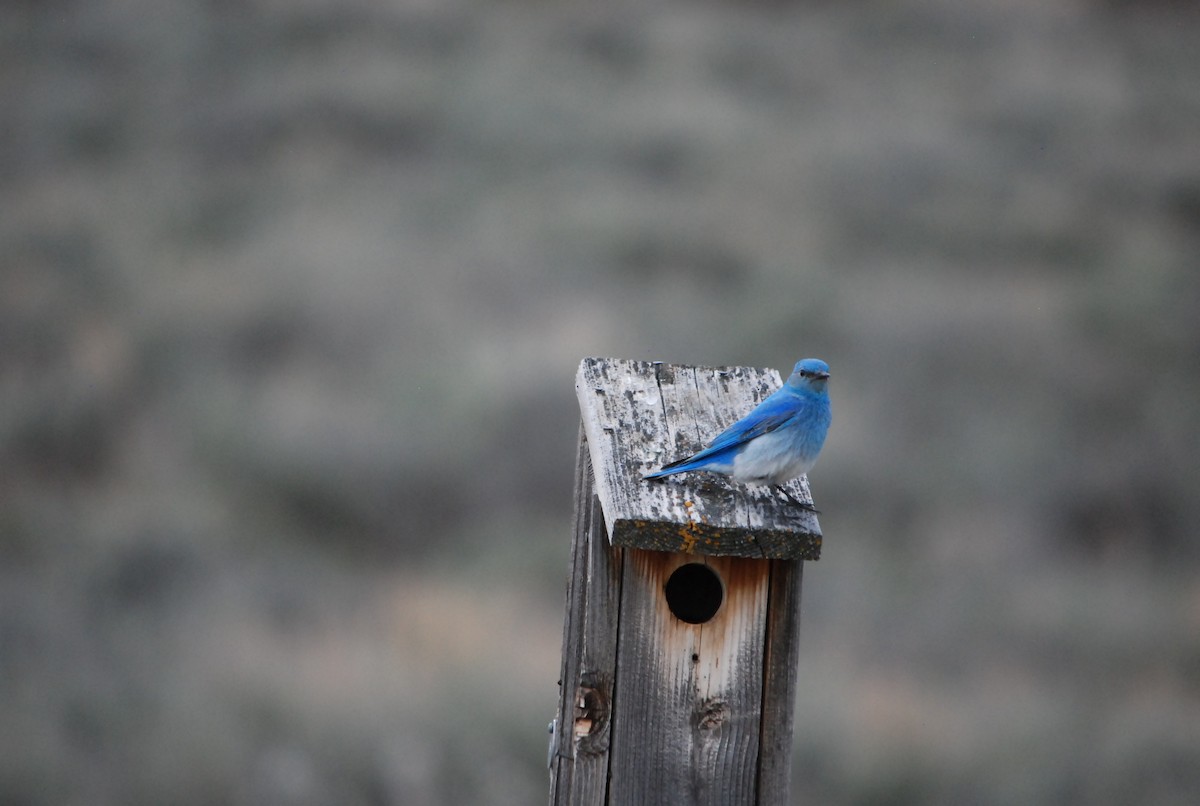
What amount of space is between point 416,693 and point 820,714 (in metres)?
2.24

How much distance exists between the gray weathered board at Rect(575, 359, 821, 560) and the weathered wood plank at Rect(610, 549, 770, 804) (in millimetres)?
144

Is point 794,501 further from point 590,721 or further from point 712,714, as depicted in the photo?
point 590,721

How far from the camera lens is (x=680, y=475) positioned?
9.31 ft

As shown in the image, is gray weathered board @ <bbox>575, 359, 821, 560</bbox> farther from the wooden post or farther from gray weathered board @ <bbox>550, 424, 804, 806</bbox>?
gray weathered board @ <bbox>550, 424, 804, 806</bbox>

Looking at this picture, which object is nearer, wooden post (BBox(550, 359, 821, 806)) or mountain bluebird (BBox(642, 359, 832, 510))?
wooden post (BBox(550, 359, 821, 806))

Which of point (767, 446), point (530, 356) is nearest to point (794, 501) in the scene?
point (767, 446)

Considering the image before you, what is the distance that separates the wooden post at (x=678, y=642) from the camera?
267 cm

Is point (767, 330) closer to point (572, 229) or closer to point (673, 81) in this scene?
point (572, 229)

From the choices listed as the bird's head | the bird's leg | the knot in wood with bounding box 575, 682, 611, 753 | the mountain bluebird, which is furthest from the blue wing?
the knot in wood with bounding box 575, 682, 611, 753

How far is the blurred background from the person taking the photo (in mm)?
7129

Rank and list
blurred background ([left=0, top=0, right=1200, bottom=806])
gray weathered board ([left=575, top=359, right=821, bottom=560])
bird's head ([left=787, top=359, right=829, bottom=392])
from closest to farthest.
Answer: gray weathered board ([left=575, top=359, right=821, bottom=560]) < bird's head ([left=787, top=359, right=829, bottom=392]) < blurred background ([left=0, top=0, right=1200, bottom=806])

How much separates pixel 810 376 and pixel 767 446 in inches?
20.6

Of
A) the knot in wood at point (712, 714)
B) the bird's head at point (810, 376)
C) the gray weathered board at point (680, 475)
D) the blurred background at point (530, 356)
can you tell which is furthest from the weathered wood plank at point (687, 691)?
the blurred background at point (530, 356)

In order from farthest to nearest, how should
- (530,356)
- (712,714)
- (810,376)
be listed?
(530,356) → (810,376) → (712,714)
